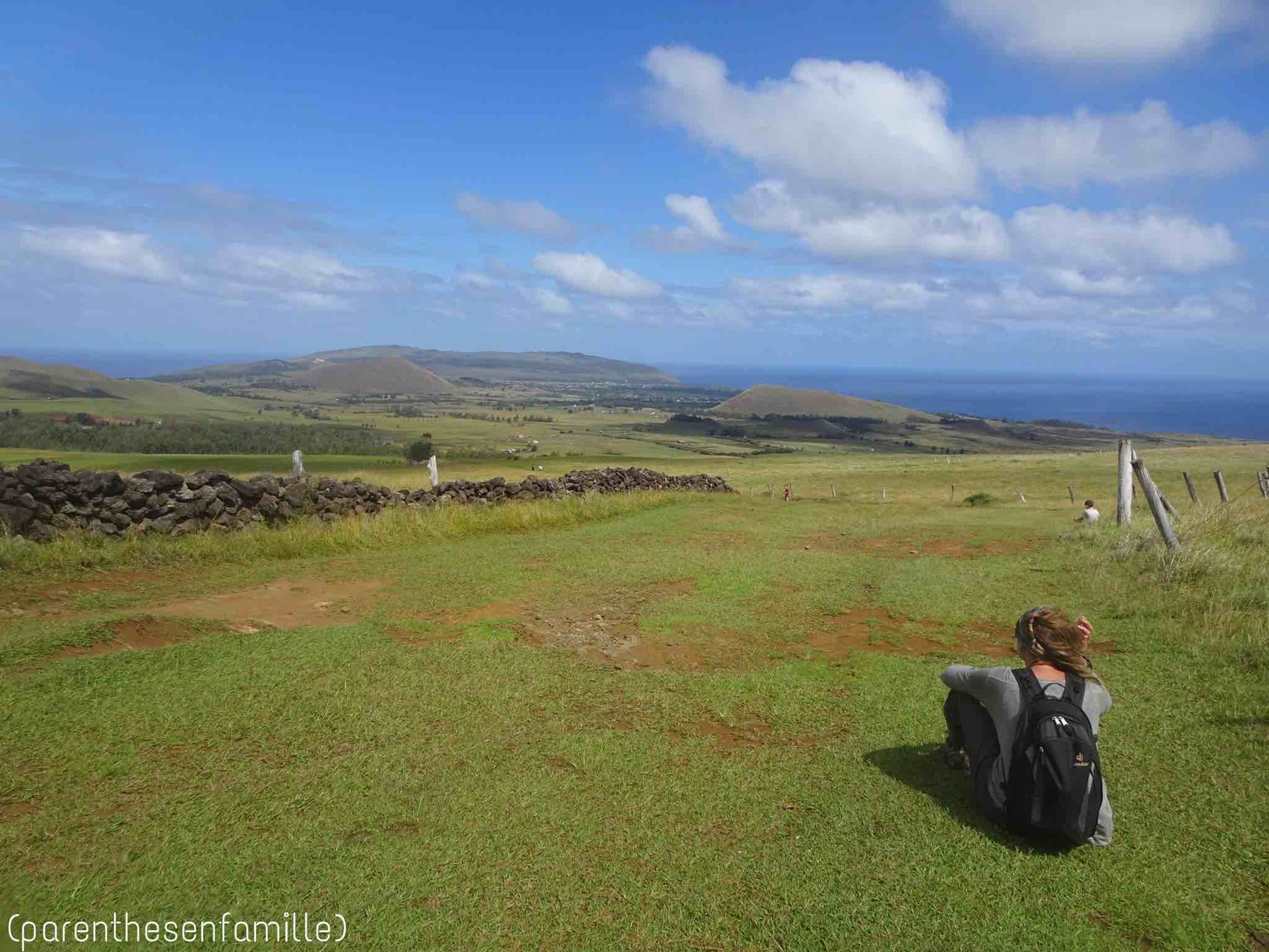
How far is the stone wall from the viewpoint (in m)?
12.1

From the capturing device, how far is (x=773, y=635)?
29.2ft

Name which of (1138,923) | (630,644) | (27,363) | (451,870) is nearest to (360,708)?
(451,870)

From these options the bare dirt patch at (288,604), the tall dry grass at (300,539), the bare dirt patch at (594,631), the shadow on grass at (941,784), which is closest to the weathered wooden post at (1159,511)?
the bare dirt patch at (594,631)

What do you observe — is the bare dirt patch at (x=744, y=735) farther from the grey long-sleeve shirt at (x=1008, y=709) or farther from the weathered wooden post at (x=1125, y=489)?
the weathered wooden post at (x=1125, y=489)

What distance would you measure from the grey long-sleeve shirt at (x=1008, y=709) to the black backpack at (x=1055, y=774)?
6 cm

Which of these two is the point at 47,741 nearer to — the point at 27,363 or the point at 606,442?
the point at 606,442

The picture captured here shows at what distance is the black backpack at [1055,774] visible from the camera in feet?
14.0

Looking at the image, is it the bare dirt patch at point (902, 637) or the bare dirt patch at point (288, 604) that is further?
the bare dirt patch at point (288, 604)

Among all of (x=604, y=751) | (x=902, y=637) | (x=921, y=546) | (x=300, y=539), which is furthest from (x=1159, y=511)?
(x=300, y=539)

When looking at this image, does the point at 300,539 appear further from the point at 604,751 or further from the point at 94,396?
the point at 94,396

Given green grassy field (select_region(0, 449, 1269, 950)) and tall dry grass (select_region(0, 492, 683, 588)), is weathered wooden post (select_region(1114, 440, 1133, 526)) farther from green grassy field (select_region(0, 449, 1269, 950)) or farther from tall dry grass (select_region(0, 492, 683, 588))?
tall dry grass (select_region(0, 492, 683, 588))

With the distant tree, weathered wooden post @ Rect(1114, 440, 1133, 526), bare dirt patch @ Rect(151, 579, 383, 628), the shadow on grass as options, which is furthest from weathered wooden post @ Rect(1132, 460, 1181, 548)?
the distant tree

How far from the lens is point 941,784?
522 cm

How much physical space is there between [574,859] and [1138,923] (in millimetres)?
2917
